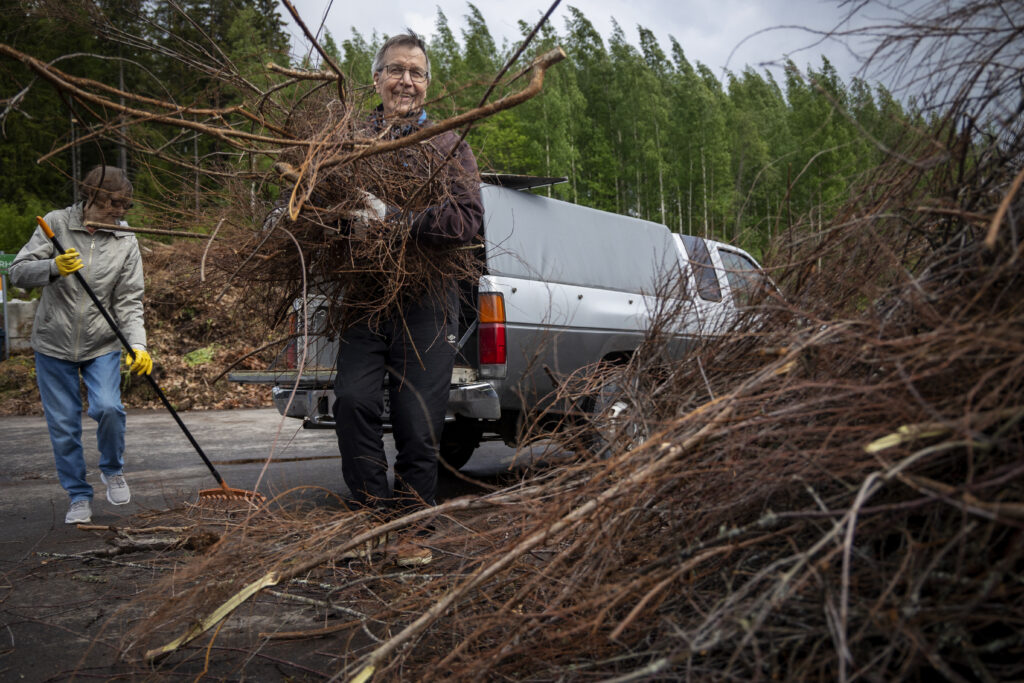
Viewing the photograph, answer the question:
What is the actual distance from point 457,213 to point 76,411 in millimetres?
2985

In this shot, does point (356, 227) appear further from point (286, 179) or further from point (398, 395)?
point (398, 395)

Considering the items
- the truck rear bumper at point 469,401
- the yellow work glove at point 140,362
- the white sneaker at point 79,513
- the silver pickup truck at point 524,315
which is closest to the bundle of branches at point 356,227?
the silver pickup truck at point 524,315

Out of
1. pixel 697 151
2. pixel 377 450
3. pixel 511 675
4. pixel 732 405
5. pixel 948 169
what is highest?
pixel 697 151

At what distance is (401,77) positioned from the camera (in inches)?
141

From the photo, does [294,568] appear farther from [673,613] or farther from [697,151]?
[697,151]

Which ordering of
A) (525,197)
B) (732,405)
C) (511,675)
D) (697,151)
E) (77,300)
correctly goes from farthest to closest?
(697,151) → (525,197) → (77,300) → (511,675) → (732,405)

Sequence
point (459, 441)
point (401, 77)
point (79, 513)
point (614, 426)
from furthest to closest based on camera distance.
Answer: point (459, 441), point (79, 513), point (401, 77), point (614, 426)

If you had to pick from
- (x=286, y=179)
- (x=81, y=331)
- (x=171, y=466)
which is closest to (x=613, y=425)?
(x=286, y=179)

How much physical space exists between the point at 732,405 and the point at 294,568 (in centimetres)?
129

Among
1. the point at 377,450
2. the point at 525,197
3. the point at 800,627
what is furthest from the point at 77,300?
the point at 800,627

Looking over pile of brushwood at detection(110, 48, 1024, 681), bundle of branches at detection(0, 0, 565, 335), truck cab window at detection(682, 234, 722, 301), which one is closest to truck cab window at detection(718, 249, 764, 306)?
pile of brushwood at detection(110, 48, 1024, 681)

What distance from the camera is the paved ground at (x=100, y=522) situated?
8.30ft

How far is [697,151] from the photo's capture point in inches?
1141

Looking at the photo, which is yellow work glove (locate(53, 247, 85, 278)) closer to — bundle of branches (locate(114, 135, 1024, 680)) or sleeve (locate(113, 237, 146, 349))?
sleeve (locate(113, 237, 146, 349))
